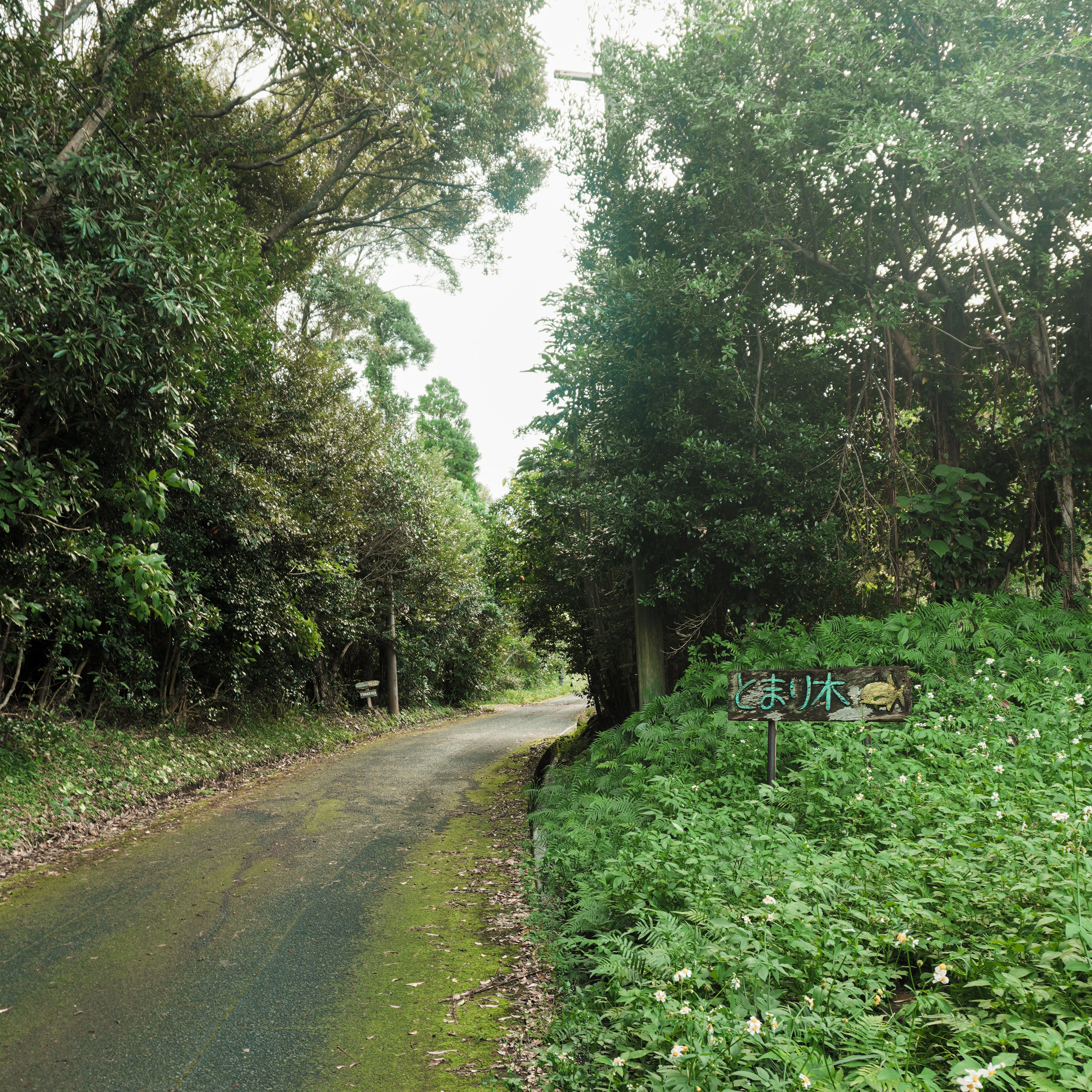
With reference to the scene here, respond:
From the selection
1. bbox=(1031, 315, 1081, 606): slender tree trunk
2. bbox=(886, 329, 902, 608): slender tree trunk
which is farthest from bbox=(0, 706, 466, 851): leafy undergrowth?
bbox=(1031, 315, 1081, 606): slender tree trunk

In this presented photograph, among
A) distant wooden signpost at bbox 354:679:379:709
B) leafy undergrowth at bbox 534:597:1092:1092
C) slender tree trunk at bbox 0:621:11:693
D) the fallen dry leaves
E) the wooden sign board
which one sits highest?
slender tree trunk at bbox 0:621:11:693

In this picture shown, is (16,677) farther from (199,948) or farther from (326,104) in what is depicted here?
(326,104)

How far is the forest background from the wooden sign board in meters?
3.34

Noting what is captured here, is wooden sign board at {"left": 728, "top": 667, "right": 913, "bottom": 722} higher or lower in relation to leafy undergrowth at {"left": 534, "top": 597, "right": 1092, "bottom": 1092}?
higher

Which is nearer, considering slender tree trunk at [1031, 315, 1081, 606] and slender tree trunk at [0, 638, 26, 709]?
slender tree trunk at [1031, 315, 1081, 606]

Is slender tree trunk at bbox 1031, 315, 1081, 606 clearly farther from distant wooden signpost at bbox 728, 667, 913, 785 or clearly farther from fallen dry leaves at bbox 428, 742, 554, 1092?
fallen dry leaves at bbox 428, 742, 554, 1092

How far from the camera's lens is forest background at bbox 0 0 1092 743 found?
23.2 ft

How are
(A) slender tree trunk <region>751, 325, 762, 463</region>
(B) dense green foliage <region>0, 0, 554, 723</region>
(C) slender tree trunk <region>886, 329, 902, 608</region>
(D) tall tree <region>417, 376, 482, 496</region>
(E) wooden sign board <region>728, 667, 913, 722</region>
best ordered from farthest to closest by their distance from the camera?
(D) tall tree <region>417, 376, 482, 496</region> < (A) slender tree trunk <region>751, 325, 762, 463</region> < (C) slender tree trunk <region>886, 329, 902, 608</region> < (B) dense green foliage <region>0, 0, 554, 723</region> < (E) wooden sign board <region>728, 667, 913, 722</region>

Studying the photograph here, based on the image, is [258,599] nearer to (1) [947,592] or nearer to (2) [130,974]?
(2) [130,974]

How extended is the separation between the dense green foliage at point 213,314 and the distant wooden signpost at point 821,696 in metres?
5.77

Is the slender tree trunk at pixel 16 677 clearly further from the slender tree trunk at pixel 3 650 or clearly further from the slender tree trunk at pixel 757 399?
the slender tree trunk at pixel 757 399

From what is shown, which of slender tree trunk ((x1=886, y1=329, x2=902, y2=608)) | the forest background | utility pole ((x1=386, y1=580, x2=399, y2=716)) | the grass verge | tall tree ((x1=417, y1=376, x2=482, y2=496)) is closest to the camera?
the grass verge

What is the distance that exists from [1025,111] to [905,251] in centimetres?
192

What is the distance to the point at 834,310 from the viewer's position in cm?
920
